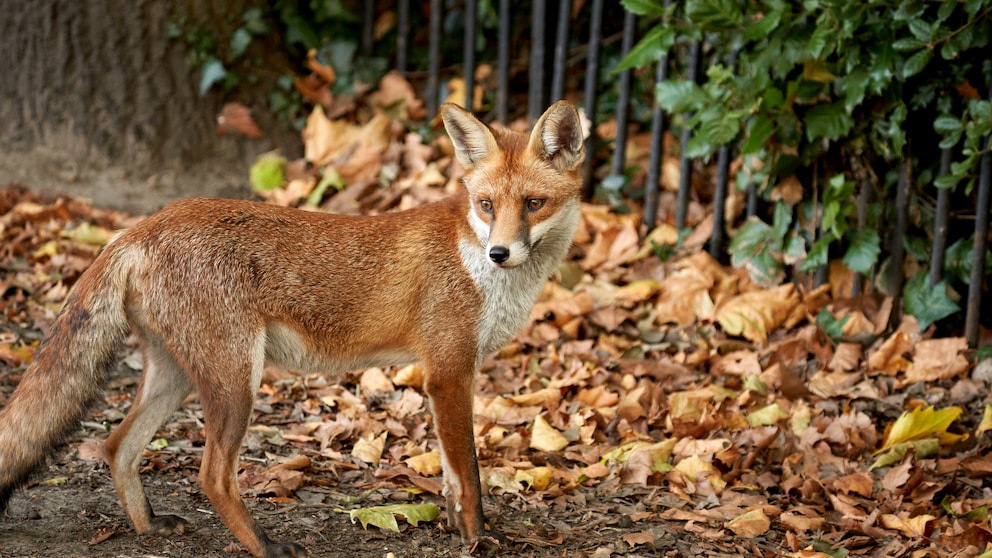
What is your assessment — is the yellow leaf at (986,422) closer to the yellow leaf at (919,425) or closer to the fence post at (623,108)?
the yellow leaf at (919,425)

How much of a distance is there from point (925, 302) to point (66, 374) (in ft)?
15.5

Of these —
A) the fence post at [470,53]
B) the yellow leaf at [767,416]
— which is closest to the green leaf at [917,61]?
the yellow leaf at [767,416]

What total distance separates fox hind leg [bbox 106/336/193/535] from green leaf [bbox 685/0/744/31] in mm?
3656

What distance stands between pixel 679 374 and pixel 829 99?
6.37 feet

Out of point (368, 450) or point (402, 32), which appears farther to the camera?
point (402, 32)

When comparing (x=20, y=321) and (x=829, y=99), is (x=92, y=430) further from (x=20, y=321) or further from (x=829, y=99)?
(x=829, y=99)

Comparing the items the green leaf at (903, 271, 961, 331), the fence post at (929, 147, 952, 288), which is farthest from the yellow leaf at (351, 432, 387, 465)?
the fence post at (929, 147, 952, 288)

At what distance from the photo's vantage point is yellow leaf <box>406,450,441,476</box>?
15.3 feet

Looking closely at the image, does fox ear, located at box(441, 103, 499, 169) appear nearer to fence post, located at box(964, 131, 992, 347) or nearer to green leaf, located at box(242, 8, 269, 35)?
fence post, located at box(964, 131, 992, 347)

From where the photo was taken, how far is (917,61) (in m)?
5.32

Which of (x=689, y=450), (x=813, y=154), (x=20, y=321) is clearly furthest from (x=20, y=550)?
(x=813, y=154)

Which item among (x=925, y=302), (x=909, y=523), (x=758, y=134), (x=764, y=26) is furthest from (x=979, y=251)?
(x=909, y=523)

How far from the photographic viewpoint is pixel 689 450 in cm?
489

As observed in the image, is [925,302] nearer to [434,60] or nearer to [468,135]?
[468,135]
